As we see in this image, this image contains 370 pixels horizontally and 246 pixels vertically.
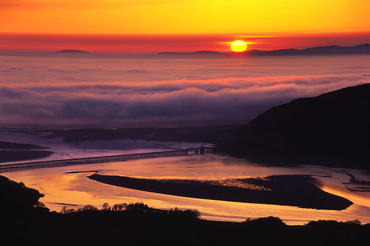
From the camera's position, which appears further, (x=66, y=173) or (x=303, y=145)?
(x=303, y=145)

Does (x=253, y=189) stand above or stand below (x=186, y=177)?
below

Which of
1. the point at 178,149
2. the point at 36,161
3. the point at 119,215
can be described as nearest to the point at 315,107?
the point at 178,149

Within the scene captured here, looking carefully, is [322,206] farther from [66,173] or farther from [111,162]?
[111,162]

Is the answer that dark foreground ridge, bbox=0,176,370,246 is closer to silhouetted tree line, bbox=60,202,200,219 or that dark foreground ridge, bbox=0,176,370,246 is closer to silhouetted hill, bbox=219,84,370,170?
silhouetted tree line, bbox=60,202,200,219

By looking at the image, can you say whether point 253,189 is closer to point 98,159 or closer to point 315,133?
point 98,159

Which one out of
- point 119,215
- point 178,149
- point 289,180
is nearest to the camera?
point 119,215

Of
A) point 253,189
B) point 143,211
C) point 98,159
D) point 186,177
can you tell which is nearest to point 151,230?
point 143,211

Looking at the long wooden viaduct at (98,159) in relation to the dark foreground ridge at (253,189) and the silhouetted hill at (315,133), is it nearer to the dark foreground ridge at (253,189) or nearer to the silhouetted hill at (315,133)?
the silhouetted hill at (315,133)

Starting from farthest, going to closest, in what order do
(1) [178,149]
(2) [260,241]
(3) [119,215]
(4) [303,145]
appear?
(1) [178,149] < (4) [303,145] < (3) [119,215] < (2) [260,241]
